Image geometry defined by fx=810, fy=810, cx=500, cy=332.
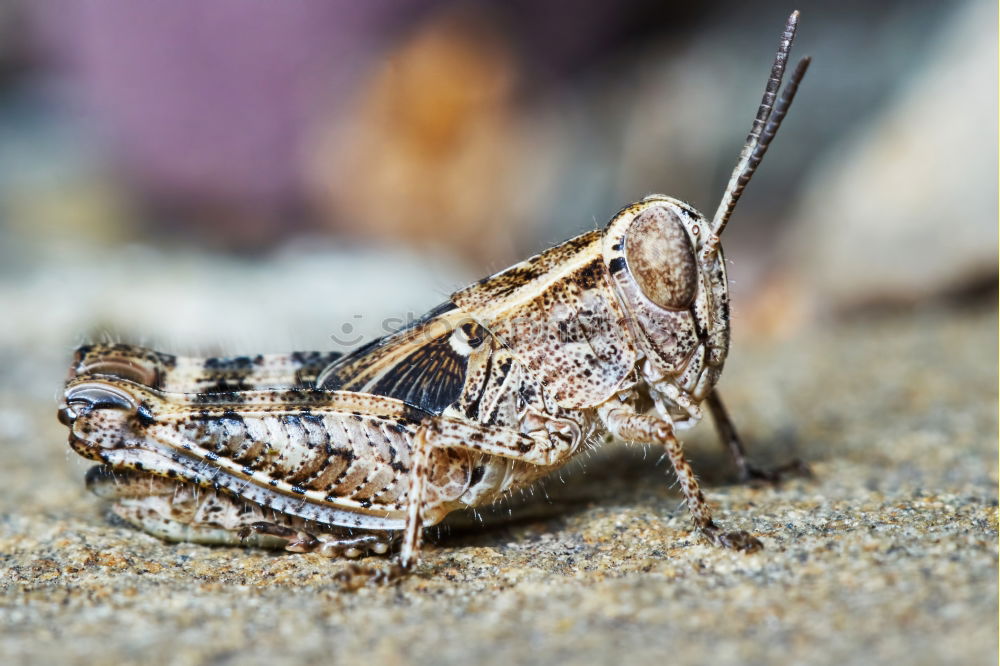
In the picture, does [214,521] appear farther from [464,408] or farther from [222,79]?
[222,79]

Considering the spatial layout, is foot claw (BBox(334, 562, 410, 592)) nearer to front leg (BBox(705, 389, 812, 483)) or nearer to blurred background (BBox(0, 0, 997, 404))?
front leg (BBox(705, 389, 812, 483))

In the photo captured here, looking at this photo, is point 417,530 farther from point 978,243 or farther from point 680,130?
point 680,130

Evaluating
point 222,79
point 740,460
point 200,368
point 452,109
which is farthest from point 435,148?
point 740,460

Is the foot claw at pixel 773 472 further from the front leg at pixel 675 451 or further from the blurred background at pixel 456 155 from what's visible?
the blurred background at pixel 456 155

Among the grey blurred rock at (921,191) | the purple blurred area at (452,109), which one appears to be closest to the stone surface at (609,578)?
the grey blurred rock at (921,191)

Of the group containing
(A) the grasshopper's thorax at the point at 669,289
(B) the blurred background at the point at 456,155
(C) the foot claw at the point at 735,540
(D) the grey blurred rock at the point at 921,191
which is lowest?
(C) the foot claw at the point at 735,540

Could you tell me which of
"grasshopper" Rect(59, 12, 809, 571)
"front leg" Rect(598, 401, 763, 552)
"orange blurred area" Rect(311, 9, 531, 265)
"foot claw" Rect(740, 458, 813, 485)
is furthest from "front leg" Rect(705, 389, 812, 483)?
"orange blurred area" Rect(311, 9, 531, 265)
